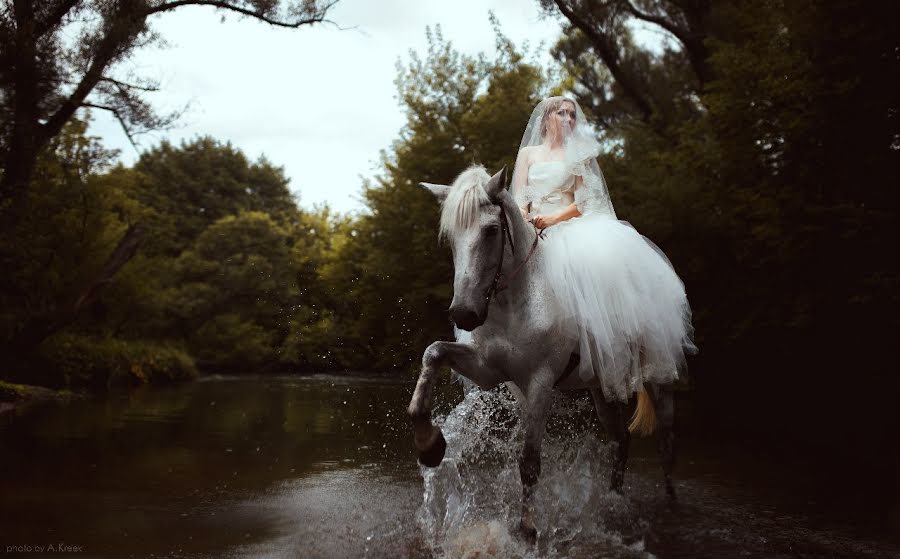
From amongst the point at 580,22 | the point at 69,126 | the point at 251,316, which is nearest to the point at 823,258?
the point at 580,22

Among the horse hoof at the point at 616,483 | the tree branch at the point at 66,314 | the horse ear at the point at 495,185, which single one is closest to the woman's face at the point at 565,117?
the horse ear at the point at 495,185

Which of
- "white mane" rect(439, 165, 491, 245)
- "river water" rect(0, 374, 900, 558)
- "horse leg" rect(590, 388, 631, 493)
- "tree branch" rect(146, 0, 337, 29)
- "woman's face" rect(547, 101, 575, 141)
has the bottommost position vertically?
"river water" rect(0, 374, 900, 558)

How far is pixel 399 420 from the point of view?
13.7 metres

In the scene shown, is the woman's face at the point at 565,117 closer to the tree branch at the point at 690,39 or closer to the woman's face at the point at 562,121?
the woman's face at the point at 562,121

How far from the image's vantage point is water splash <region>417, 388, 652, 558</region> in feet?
15.0

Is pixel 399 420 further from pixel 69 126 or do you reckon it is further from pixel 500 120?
pixel 69 126

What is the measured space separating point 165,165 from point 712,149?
41526 mm

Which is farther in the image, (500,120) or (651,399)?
(500,120)

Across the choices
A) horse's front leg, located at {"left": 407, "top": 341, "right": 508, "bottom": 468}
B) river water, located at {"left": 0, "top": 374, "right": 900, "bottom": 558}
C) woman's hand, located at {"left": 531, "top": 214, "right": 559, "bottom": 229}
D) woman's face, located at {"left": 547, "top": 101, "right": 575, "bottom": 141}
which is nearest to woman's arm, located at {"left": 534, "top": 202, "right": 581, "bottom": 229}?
woman's hand, located at {"left": 531, "top": 214, "right": 559, "bottom": 229}

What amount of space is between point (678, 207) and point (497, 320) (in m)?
12.9

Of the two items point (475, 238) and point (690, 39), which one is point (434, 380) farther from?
point (690, 39)

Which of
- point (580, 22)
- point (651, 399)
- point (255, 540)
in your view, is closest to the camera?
point (255, 540)

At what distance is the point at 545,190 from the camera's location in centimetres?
578

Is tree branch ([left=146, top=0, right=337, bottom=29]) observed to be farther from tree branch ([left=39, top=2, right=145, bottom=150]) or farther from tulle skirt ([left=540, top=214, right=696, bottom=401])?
tulle skirt ([left=540, top=214, right=696, bottom=401])
